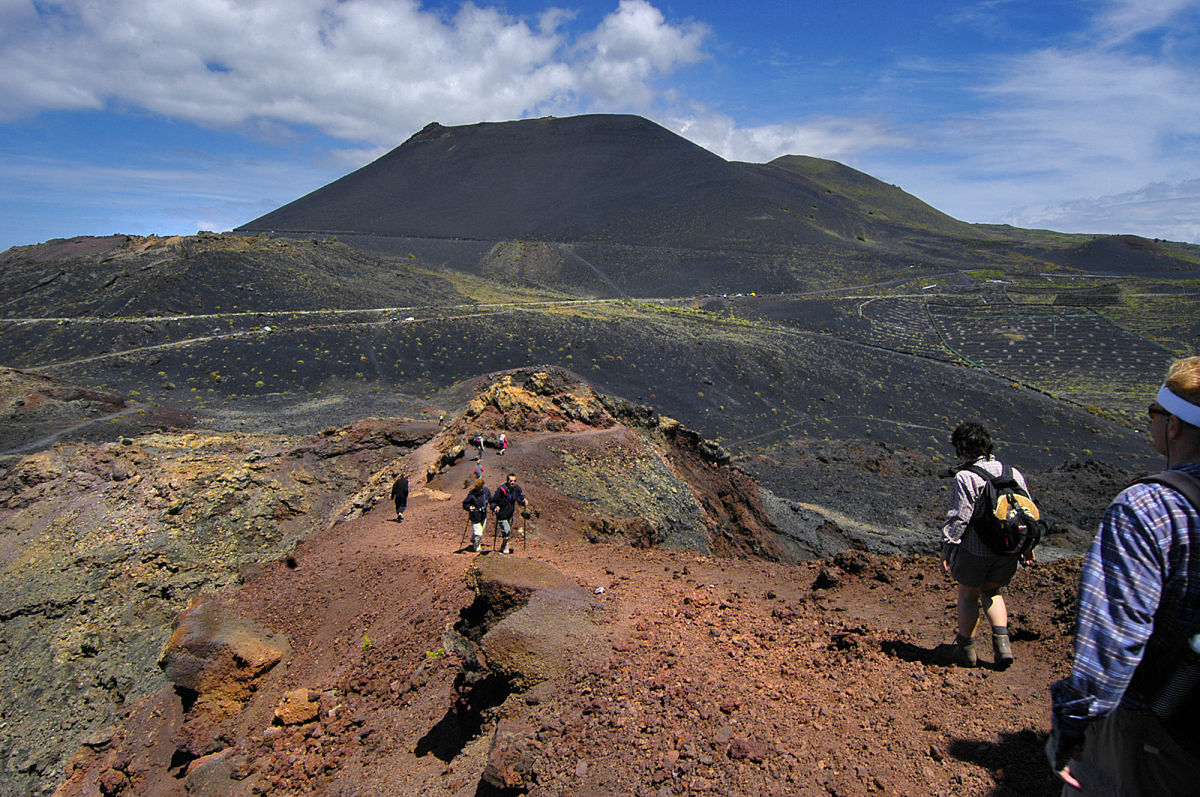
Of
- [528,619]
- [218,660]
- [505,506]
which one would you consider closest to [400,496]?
[505,506]

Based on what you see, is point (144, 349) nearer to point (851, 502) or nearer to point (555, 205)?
point (851, 502)

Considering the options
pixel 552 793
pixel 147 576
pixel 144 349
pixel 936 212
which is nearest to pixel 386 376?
pixel 144 349

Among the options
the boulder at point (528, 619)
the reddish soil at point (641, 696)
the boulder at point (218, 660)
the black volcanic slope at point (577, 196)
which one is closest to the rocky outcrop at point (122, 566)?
the boulder at point (218, 660)

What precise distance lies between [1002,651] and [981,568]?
0.51 metres

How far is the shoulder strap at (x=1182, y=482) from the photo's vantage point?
1757 millimetres

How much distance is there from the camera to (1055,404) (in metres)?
31.5

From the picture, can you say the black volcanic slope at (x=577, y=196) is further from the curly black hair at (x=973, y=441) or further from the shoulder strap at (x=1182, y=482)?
the shoulder strap at (x=1182, y=482)

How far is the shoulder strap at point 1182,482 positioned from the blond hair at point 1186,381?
27cm

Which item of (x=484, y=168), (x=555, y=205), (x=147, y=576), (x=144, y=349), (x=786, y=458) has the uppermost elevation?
(x=484, y=168)

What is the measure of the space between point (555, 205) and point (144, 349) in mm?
59014

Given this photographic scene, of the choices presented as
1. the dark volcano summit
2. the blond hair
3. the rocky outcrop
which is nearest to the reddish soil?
the rocky outcrop

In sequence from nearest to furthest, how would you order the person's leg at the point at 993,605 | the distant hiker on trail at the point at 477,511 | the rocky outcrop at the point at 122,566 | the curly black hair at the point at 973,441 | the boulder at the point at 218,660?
the person's leg at the point at 993,605, the curly black hair at the point at 973,441, the boulder at the point at 218,660, the rocky outcrop at the point at 122,566, the distant hiker on trail at the point at 477,511

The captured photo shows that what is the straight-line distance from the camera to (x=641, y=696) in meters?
3.70

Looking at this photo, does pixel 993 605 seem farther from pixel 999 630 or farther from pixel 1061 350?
pixel 1061 350
